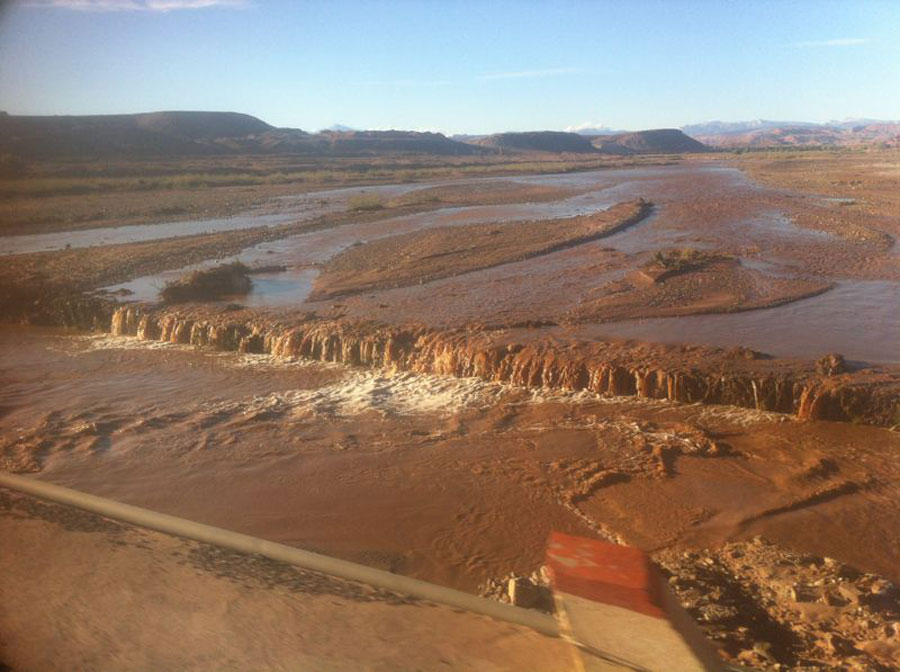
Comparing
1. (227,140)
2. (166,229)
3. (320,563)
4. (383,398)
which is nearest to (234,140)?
(227,140)

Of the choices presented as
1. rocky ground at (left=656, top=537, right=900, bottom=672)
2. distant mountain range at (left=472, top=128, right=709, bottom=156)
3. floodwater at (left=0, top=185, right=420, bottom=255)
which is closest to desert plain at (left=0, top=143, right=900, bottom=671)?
rocky ground at (left=656, top=537, right=900, bottom=672)

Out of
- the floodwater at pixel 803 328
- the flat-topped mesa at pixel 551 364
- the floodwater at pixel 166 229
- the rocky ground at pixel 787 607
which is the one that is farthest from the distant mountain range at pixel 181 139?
the rocky ground at pixel 787 607

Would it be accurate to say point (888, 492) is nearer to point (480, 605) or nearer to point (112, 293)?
point (480, 605)

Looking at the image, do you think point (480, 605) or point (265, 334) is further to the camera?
point (265, 334)

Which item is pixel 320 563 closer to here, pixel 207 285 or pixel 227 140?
pixel 207 285

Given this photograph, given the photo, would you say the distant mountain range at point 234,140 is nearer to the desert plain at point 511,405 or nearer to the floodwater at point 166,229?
the floodwater at point 166,229

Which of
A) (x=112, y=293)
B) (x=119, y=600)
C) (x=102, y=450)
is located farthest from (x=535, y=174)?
(x=119, y=600)
